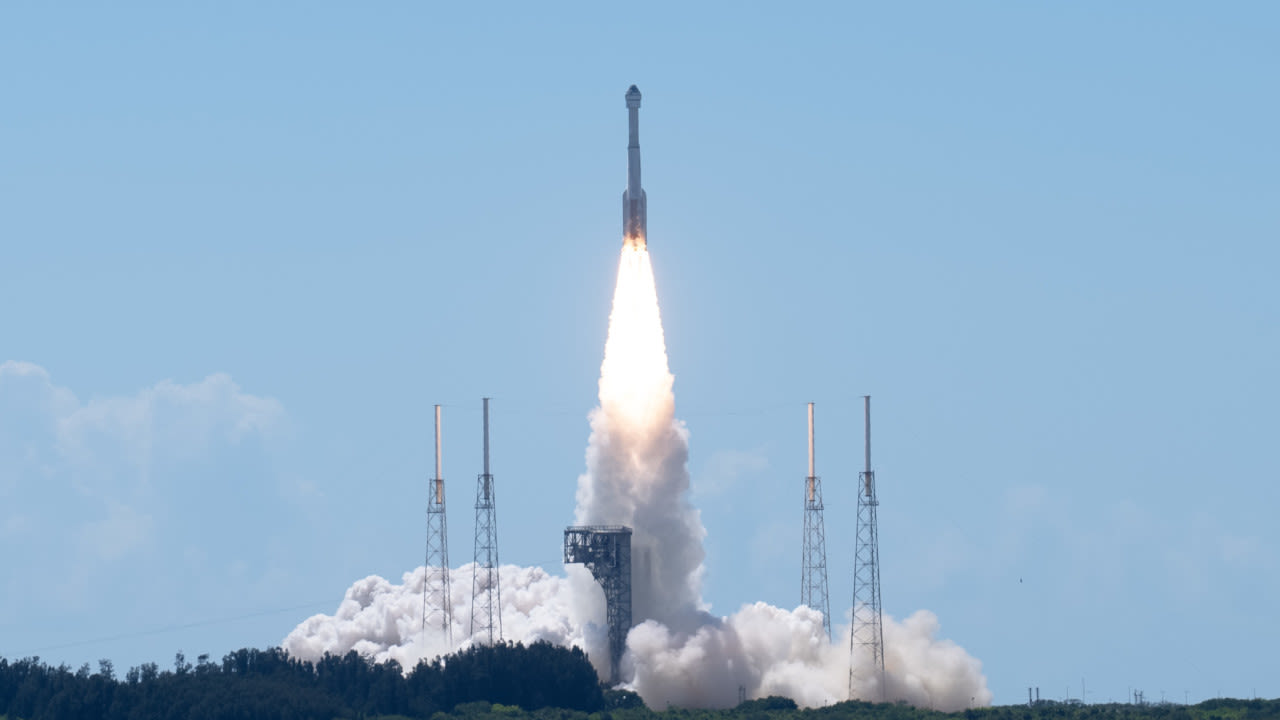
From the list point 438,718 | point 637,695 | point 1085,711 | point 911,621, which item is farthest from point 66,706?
point 1085,711

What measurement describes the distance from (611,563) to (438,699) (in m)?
12.8

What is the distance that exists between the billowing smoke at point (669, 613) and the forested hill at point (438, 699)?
11.1 ft

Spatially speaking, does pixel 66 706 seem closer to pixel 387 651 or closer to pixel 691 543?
pixel 387 651

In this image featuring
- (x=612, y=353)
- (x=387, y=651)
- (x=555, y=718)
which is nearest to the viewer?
(x=555, y=718)

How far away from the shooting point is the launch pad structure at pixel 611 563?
500 ft

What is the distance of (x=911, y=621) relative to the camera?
157m

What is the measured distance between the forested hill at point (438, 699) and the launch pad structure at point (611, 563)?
175 inches

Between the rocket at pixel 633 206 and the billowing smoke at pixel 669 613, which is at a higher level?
the rocket at pixel 633 206

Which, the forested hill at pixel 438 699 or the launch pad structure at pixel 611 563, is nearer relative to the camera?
the forested hill at pixel 438 699

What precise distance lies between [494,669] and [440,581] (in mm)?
28488

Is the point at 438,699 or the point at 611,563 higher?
the point at 611,563

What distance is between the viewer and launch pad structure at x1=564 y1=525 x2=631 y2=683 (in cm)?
15225

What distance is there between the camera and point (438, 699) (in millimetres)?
149375

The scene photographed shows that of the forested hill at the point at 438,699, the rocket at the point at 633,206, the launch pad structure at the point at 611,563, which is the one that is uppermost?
the rocket at the point at 633,206
